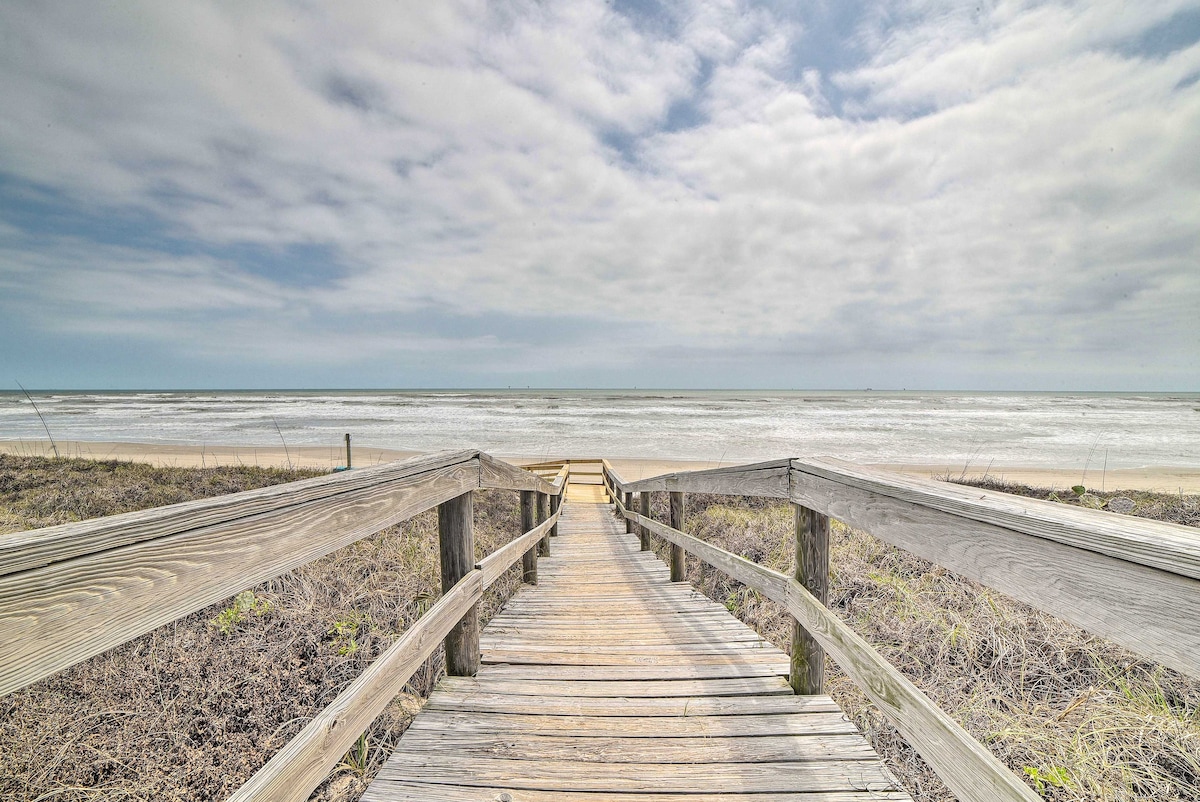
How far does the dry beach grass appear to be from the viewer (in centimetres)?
212

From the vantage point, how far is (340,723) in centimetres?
146

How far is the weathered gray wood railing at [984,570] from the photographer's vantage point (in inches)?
35.6

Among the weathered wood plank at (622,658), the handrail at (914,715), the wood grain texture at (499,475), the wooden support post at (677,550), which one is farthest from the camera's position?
the wooden support post at (677,550)

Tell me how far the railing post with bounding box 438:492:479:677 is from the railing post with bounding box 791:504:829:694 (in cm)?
159

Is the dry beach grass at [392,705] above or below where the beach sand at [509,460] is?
above

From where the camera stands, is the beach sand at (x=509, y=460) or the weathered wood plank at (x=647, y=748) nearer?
the weathered wood plank at (x=647, y=748)

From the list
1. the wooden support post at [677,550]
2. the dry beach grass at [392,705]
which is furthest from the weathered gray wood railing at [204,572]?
the wooden support post at [677,550]

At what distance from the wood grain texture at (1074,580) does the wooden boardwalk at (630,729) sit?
0.95 metres

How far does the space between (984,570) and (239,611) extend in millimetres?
4165

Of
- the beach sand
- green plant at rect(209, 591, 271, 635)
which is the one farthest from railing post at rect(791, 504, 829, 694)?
the beach sand

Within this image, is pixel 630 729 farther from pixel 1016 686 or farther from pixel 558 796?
pixel 1016 686

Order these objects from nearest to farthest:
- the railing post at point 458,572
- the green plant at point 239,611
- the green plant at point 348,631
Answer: the railing post at point 458,572
the green plant at point 348,631
the green plant at point 239,611

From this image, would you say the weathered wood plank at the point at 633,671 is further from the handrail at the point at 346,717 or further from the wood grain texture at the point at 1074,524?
the wood grain texture at the point at 1074,524

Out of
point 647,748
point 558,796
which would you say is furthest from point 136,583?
point 647,748
